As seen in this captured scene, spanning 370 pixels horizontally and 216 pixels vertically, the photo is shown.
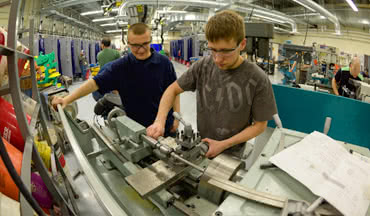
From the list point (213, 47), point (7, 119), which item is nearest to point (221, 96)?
point (213, 47)

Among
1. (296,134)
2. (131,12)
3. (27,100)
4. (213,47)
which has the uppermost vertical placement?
(131,12)

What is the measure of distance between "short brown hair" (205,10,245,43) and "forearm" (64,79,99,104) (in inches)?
41.9

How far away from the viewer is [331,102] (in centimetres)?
222

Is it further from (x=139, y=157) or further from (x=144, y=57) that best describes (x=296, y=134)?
(x=144, y=57)

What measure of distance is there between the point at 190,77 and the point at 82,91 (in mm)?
850

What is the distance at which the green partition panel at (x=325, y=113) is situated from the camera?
82.8 inches

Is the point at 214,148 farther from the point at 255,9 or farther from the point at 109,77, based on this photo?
the point at 255,9

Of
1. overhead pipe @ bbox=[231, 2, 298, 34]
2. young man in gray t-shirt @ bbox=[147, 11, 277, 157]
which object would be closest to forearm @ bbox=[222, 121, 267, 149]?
young man in gray t-shirt @ bbox=[147, 11, 277, 157]

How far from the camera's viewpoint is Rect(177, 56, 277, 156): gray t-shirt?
110cm

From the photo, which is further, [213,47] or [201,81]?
[201,81]

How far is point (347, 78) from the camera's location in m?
3.70

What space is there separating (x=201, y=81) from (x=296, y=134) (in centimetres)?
61

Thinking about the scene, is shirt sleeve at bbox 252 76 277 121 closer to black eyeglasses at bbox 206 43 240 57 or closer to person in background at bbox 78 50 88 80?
black eyeglasses at bbox 206 43 240 57

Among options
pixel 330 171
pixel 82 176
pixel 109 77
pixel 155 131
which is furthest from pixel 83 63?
pixel 330 171
